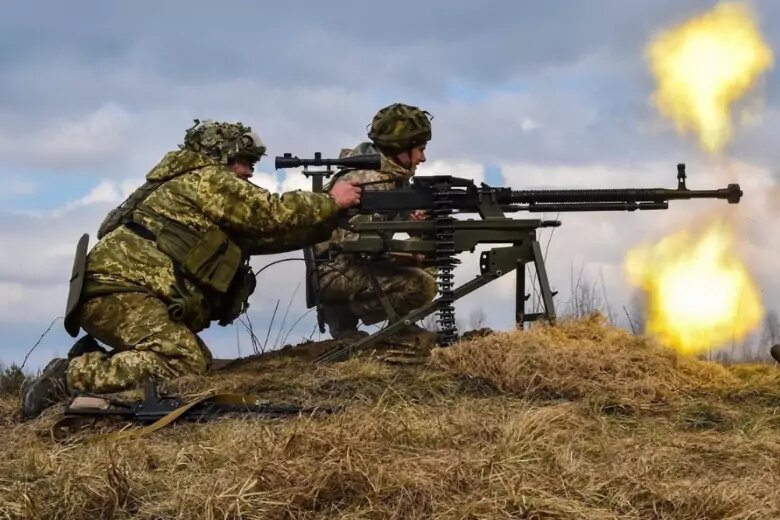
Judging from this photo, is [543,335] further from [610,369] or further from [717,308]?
[717,308]

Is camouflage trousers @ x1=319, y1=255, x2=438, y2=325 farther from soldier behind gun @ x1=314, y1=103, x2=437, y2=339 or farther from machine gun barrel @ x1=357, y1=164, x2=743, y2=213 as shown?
machine gun barrel @ x1=357, y1=164, x2=743, y2=213

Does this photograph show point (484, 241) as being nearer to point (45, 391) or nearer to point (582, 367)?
point (582, 367)

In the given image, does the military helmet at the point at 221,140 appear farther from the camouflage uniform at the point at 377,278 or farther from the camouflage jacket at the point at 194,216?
the camouflage uniform at the point at 377,278

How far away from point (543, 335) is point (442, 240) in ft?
4.97

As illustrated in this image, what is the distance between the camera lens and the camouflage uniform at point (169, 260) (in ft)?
→ 29.9

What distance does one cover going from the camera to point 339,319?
1148 centimetres

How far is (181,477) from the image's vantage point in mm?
5332

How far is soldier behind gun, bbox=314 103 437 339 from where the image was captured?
35.5 feet

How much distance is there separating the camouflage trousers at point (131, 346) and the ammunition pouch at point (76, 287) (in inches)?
4.1

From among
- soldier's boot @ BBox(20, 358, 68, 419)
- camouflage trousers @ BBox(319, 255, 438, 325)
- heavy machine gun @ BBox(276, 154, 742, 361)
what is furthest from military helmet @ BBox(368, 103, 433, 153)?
soldier's boot @ BBox(20, 358, 68, 419)

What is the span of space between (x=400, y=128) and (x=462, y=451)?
601cm

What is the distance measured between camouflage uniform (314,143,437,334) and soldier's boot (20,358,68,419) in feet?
9.89

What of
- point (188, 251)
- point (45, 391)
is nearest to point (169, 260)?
point (188, 251)

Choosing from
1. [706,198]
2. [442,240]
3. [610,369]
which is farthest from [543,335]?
[706,198]
